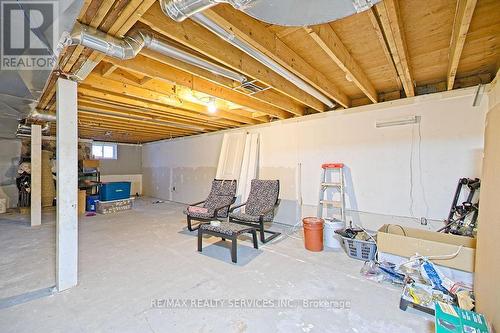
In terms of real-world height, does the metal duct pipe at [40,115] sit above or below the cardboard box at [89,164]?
above

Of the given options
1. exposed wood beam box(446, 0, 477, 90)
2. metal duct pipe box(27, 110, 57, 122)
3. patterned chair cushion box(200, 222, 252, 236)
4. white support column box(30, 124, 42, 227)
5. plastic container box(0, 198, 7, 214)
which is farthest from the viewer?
plastic container box(0, 198, 7, 214)

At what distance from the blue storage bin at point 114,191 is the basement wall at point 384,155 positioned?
388 centimetres

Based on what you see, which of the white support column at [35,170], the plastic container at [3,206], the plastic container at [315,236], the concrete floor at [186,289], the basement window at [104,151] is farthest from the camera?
the basement window at [104,151]

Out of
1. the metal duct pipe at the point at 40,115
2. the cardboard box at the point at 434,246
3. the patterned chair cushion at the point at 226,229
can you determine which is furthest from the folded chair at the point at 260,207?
the metal duct pipe at the point at 40,115

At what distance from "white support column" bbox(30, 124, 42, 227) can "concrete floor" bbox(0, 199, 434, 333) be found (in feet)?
3.22

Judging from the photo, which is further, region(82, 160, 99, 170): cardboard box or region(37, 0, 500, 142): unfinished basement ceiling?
region(82, 160, 99, 170): cardboard box

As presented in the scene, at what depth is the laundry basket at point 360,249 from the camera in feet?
9.25

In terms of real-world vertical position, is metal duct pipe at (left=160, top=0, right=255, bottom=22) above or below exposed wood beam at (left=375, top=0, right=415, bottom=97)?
below

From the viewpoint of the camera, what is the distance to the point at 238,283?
7.57 ft

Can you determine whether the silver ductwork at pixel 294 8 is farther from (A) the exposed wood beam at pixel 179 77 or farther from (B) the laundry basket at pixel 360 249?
(B) the laundry basket at pixel 360 249

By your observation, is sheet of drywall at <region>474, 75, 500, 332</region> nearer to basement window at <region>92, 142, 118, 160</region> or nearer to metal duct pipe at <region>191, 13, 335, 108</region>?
metal duct pipe at <region>191, 13, 335, 108</region>

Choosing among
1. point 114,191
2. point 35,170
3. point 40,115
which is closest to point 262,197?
point 40,115

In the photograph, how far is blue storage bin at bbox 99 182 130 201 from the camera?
5.96 m

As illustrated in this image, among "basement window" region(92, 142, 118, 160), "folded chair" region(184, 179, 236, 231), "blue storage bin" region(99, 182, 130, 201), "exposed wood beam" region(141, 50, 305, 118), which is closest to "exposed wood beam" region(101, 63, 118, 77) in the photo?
"exposed wood beam" region(141, 50, 305, 118)
